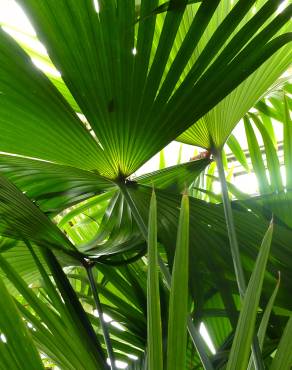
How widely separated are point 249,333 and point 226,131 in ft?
1.64

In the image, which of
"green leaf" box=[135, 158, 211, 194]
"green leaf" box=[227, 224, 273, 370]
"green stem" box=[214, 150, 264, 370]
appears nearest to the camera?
"green leaf" box=[227, 224, 273, 370]

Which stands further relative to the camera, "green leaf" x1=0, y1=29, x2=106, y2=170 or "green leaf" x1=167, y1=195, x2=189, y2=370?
"green leaf" x1=0, y1=29, x2=106, y2=170

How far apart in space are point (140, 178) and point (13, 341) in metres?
0.49

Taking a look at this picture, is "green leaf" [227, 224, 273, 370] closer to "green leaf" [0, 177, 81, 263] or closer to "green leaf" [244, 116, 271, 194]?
"green leaf" [0, 177, 81, 263]

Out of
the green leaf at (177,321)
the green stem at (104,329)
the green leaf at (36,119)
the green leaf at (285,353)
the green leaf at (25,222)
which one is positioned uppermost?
the green leaf at (36,119)

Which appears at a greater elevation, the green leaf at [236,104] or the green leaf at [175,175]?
the green leaf at [236,104]

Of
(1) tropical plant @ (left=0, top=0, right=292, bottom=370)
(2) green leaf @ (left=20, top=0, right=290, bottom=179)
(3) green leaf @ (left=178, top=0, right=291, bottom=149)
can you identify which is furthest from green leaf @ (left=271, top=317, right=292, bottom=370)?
(3) green leaf @ (left=178, top=0, right=291, bottom=149)

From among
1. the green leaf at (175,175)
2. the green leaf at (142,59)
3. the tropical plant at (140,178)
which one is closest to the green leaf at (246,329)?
the tropical plant at (140,178)

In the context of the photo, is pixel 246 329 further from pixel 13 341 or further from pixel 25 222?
pixel 25 222

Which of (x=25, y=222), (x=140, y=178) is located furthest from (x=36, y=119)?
(x=140, y=178)

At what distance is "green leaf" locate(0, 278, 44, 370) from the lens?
15.0 inches

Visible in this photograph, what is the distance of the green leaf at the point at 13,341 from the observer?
0.38 m

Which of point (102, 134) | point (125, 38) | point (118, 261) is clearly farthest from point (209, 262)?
point (125, 38)

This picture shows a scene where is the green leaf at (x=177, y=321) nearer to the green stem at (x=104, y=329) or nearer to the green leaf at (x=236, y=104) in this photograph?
the green stem at (x=104, y=329)
